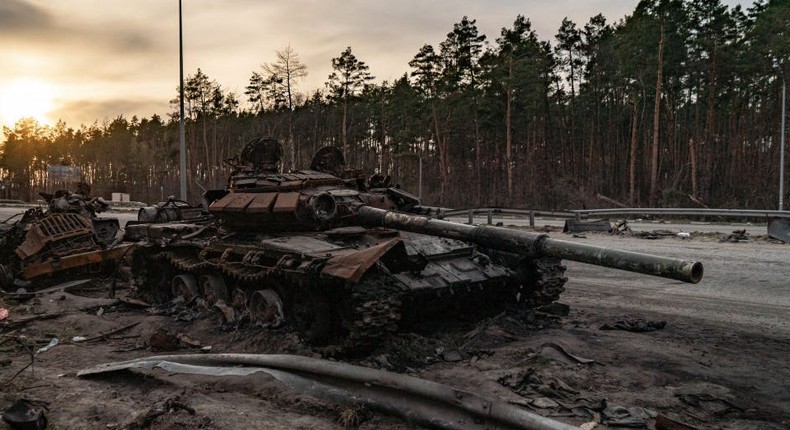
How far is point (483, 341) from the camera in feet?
25.0

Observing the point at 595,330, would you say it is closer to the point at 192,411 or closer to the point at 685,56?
the point at 192,411

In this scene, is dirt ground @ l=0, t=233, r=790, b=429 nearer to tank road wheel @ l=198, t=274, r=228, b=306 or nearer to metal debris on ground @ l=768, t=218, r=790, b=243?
tank road wheel @ l=198, t=274, r=228, b=306

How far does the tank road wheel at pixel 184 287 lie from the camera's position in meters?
10.3

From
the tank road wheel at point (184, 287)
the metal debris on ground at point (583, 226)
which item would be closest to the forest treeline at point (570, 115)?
the metal debris on ground at point (583, 226)

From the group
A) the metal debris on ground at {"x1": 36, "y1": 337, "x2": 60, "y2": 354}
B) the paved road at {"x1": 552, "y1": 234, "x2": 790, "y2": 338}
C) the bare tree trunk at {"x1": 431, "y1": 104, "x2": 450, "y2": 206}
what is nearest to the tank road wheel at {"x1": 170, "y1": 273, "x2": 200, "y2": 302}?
the metal debris on ground at {"x1": 36, "y1": 337, "x2": 60, "y2": 354}

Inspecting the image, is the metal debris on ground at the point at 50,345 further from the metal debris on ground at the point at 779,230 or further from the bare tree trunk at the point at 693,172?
the bare tree trunk at the point at 693,172

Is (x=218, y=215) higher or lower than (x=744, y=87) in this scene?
lower

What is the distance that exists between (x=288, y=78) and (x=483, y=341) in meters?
37.3

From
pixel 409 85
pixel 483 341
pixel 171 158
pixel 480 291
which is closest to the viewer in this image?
pixel 483 341

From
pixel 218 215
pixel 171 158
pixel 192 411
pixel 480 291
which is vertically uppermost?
pixel 171 158

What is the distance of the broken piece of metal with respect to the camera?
4.46 meters

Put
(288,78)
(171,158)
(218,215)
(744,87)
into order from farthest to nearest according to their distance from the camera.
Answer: (171,158)
(288,78)
(744,87)
(218,215)

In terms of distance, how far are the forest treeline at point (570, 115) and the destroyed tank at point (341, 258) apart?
72.4 feet

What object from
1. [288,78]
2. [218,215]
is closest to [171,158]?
[288,78]
